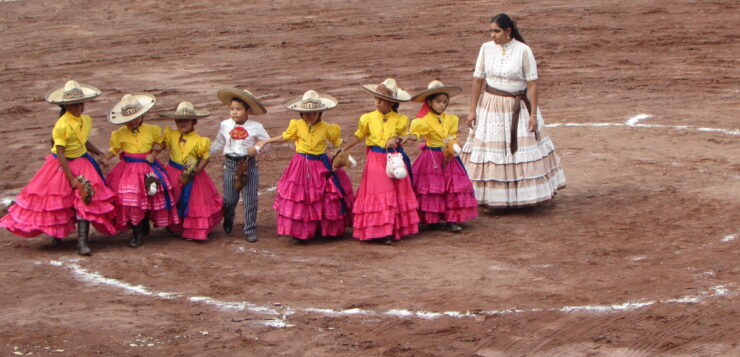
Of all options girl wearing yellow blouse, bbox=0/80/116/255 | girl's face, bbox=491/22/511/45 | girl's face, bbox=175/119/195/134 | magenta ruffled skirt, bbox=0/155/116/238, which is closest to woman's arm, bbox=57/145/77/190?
girl wearing yellow blouse, bbox=0/80/116/255

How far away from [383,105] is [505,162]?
182cm

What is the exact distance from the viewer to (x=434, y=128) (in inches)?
464

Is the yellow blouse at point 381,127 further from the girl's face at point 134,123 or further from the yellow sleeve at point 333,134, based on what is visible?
the girl's face at point 134,123

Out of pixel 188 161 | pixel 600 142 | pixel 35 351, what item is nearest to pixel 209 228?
pixel 188 161

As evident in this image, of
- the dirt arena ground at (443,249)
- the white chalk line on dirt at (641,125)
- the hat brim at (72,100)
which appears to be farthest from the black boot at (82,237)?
the white chalk line on dirt at (641,125)

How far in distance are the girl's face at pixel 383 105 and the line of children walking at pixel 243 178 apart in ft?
0.04

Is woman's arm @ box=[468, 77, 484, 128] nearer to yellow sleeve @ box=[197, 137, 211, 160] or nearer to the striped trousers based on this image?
the striped trousers

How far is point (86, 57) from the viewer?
76.4 ft

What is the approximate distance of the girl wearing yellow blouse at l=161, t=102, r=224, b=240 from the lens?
455 inches

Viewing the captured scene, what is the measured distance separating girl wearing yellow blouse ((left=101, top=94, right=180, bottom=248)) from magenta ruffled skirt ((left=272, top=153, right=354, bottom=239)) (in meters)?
1.21

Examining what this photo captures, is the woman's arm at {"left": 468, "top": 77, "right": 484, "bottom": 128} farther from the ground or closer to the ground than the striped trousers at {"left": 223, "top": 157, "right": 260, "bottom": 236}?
farther from the ground

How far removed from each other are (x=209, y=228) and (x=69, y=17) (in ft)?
55.9

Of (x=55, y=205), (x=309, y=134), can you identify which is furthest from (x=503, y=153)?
(x=55, y=205)

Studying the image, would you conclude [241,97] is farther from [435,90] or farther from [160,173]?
[435,90]
